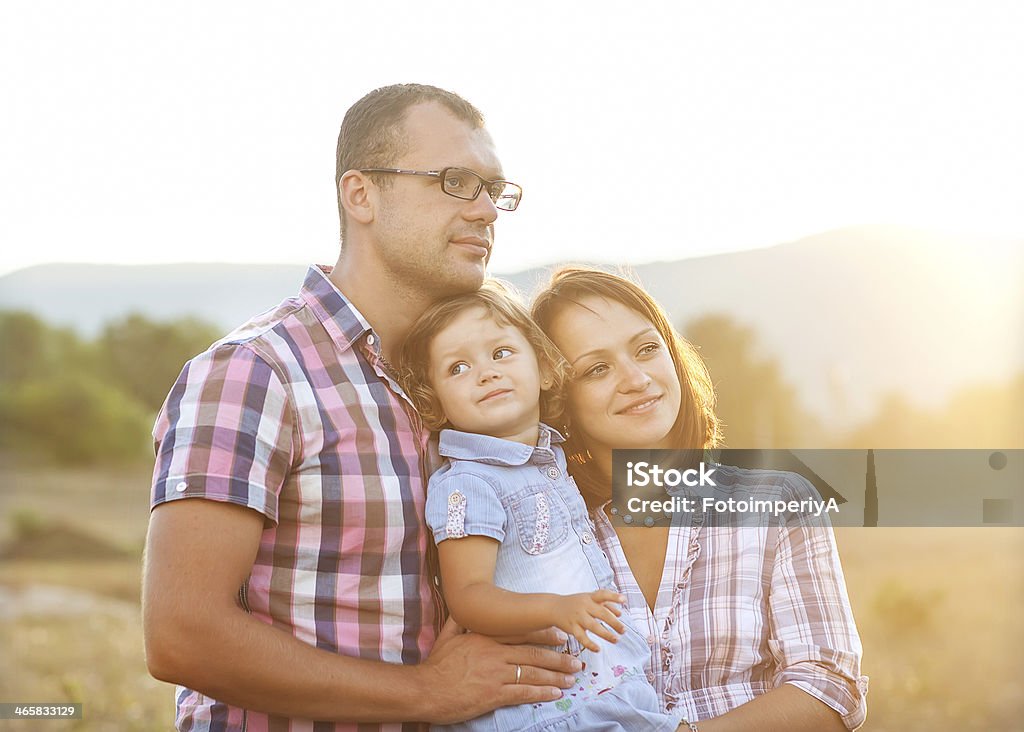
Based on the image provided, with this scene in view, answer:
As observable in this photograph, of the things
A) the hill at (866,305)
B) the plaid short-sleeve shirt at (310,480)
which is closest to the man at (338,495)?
the plaid short-sleeve shirt at (310,480)

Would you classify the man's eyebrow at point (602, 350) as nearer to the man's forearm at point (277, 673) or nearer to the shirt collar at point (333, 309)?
the shirt collar at point (333, 309)

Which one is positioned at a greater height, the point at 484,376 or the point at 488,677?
the point at 484,376

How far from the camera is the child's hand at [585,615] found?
1869 millimetres

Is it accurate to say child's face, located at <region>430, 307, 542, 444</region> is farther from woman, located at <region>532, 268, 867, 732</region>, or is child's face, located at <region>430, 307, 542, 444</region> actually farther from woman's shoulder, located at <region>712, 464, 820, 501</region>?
woman's shoulder, located at <region>712, 464, 820, 501</region>

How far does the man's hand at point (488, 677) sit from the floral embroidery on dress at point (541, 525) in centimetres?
20

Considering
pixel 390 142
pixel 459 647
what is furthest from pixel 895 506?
pixel 390 142

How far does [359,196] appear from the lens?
2.23 meters

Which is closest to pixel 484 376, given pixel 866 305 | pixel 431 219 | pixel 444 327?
pixel 444 327

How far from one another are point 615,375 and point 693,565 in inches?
18.0

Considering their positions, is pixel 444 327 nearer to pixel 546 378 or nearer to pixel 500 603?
pixel 546 378

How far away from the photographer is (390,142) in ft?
7.21

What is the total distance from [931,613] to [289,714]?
162cm

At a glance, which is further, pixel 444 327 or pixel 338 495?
pixel 444 327

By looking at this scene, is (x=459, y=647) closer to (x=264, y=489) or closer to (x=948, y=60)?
(x=264, y=489)
